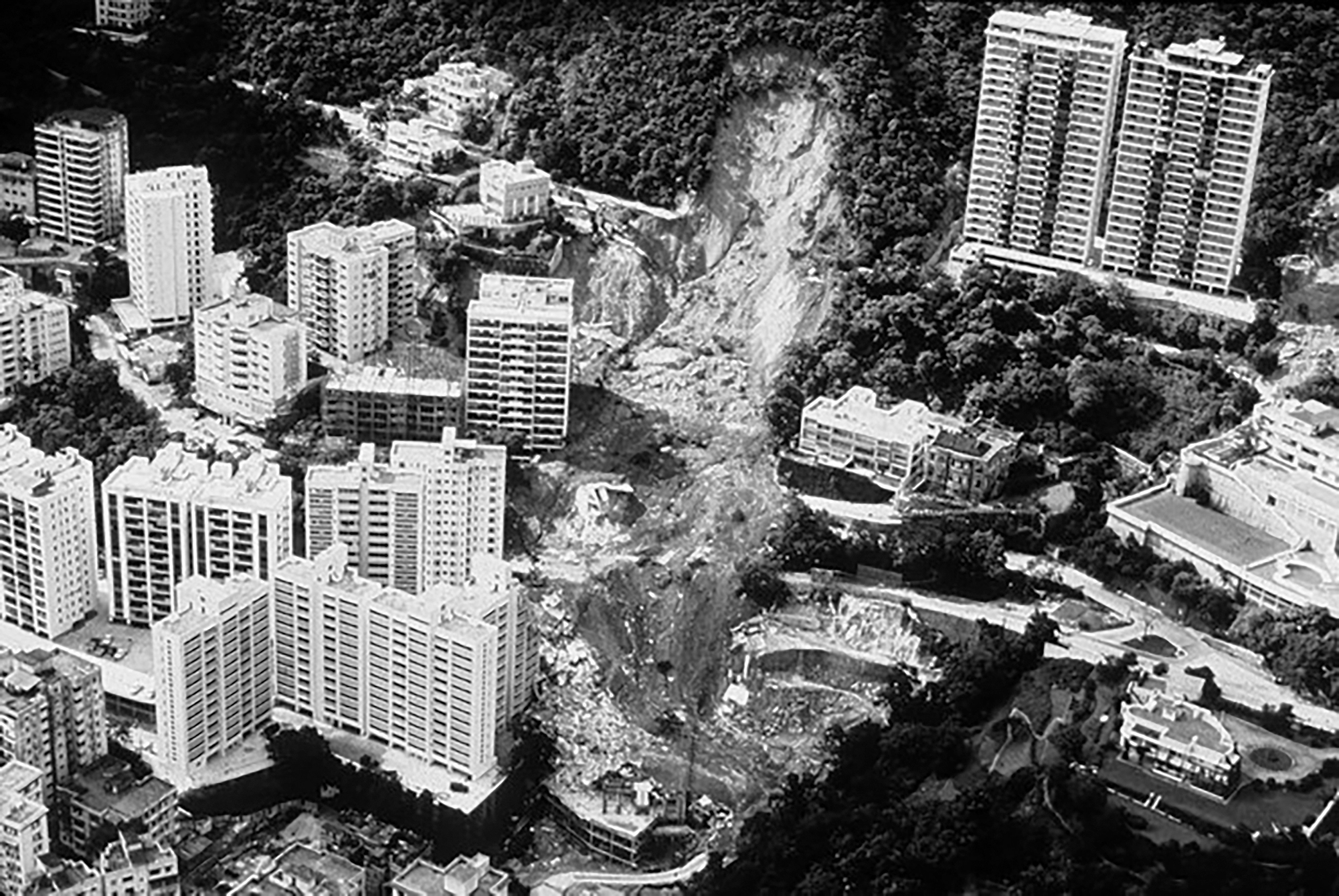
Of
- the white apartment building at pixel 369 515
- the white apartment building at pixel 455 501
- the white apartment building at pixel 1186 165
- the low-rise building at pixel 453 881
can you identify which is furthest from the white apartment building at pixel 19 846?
the white apartment building at pixel 1186 165

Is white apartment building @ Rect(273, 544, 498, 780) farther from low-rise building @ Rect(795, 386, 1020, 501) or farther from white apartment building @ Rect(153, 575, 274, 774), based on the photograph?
low-rise building @ Rect(795, 386, 1020, 501)

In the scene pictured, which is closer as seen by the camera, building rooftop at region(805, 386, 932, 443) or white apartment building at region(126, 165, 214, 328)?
building rooftop at region(805, 386, 932, 443)

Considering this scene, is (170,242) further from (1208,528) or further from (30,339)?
(1208,528)

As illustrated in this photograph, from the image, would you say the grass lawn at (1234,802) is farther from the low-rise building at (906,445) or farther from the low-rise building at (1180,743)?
the low-rise building at (906,445)

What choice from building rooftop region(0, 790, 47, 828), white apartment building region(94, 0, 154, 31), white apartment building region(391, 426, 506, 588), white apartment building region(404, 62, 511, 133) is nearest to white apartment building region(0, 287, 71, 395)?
white apartment building region(391, 426, 506, 588)

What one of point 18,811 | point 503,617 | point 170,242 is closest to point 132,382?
point 170,242

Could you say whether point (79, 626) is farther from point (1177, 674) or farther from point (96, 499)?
point (1177, 674)
